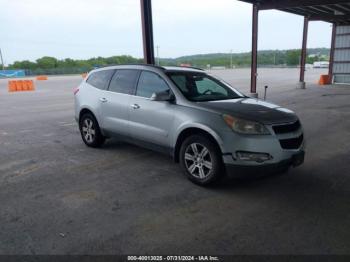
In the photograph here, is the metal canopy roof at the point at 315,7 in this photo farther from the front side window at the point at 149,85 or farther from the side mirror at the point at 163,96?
the side mirror at the point at 163,96

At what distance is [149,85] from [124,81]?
2.30ft

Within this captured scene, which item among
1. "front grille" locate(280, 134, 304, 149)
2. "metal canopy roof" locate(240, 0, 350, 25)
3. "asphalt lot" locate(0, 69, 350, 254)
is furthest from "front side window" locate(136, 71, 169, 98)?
"metal canopy roof" locate(240, 0, 350, 25)

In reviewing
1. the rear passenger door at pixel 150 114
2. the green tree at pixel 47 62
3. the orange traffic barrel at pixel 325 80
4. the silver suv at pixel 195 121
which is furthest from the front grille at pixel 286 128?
the green tree at pixel 47 62

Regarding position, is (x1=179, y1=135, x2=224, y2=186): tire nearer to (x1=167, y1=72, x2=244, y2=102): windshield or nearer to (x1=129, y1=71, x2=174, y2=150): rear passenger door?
(x1=129, y1=71, x2=174, y2=150): rear passenger door

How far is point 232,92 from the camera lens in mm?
5418

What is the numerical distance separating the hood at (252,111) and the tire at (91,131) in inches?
103

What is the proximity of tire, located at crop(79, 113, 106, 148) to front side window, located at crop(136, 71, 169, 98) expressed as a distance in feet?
4.85

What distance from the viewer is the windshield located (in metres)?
4.79

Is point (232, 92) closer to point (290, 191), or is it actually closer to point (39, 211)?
point (290, 191)

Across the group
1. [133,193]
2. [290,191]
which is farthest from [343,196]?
[133,193]

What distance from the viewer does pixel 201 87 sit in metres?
5.14

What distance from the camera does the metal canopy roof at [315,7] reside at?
15.0 meters

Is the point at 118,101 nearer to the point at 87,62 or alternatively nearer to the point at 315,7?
the point at 315,7

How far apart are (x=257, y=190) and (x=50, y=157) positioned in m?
3.87
